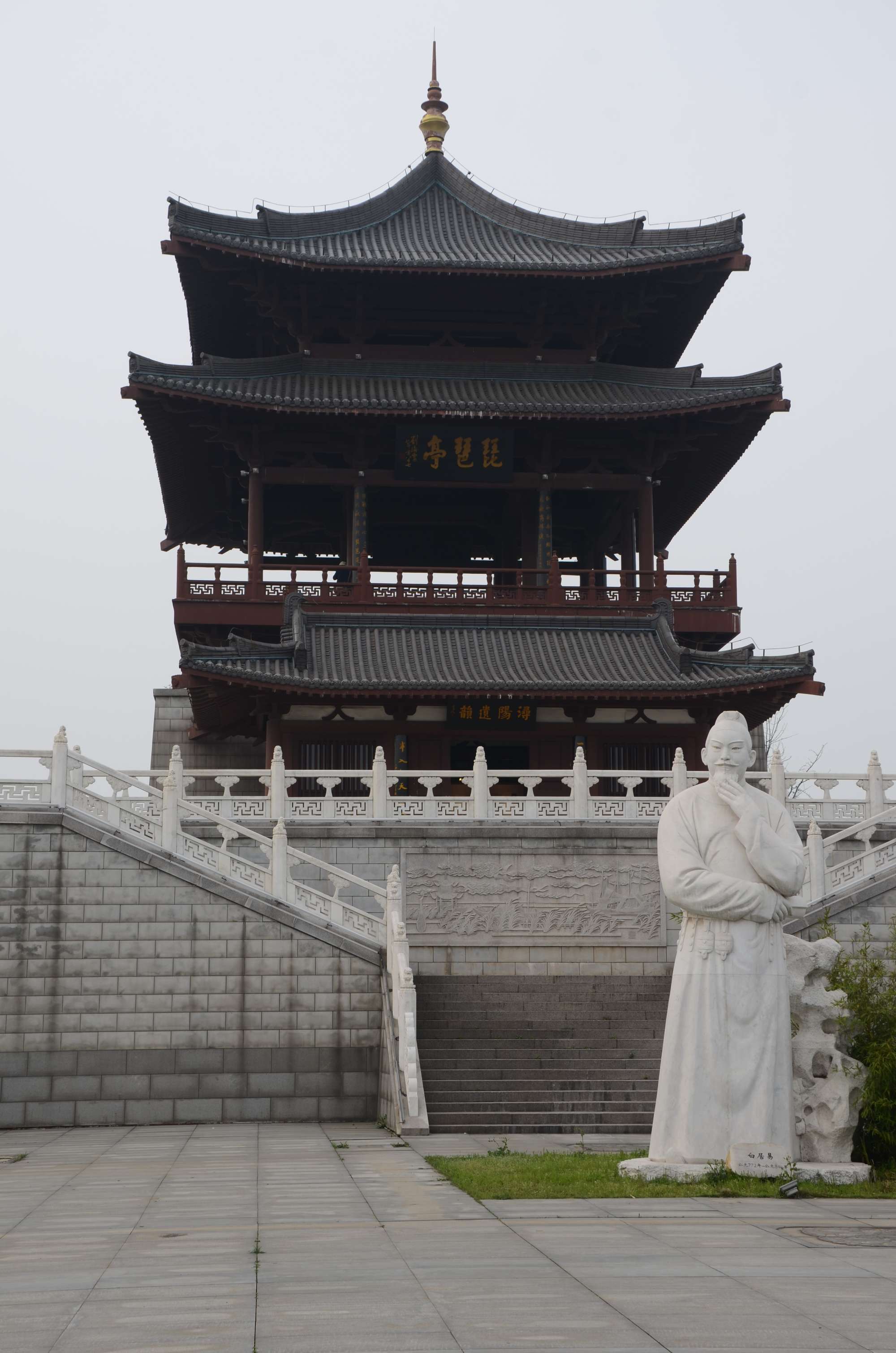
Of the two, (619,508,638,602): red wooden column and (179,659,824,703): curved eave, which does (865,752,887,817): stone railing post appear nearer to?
(179,659,824,703): curved eave

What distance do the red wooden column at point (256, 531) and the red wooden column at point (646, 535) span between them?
7.76m

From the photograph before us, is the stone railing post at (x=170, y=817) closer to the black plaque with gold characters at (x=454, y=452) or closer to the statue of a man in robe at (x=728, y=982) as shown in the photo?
the statue of a man in robe at (x=728, y=982)

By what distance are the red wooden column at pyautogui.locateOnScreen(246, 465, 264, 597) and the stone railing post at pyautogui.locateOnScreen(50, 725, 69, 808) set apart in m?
9.20

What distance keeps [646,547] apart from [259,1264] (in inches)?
943

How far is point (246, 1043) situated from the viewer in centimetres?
2025

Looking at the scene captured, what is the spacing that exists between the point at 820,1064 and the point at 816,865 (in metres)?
10.0

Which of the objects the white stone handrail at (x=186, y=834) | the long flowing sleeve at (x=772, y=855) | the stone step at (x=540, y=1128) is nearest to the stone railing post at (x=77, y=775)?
the white stone handrail at (x=186, y=834)

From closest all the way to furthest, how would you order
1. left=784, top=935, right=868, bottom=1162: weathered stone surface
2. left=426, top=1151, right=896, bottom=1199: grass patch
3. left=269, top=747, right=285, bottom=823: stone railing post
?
1. left=426, top=1151, right=896, bottom=1199: grass patch
2. left=784, top=935, right=868, bottom=1162: weathered stone surface
3. left=269, top=747, right=285, bottom=823: stone railing post

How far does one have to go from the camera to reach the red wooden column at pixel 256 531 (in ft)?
99.5

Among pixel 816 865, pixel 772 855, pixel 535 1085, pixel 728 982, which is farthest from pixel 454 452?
→ pixel 728 982

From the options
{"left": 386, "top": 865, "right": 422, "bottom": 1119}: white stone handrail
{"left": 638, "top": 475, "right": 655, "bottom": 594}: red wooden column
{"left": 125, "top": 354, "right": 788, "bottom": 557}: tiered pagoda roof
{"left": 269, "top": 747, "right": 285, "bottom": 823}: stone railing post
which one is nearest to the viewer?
{"left": 386, "top": 865, "right": 422, "bottom": 1119}: white stone handrail

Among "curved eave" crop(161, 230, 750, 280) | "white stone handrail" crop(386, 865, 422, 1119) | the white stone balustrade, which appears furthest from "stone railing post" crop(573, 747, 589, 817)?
"curved eave" crop(161, 230, 750, 280)

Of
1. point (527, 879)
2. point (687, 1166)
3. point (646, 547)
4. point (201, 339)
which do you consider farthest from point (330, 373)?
point (687, 1166)

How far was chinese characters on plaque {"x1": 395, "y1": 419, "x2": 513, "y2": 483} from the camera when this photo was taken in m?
31.3
